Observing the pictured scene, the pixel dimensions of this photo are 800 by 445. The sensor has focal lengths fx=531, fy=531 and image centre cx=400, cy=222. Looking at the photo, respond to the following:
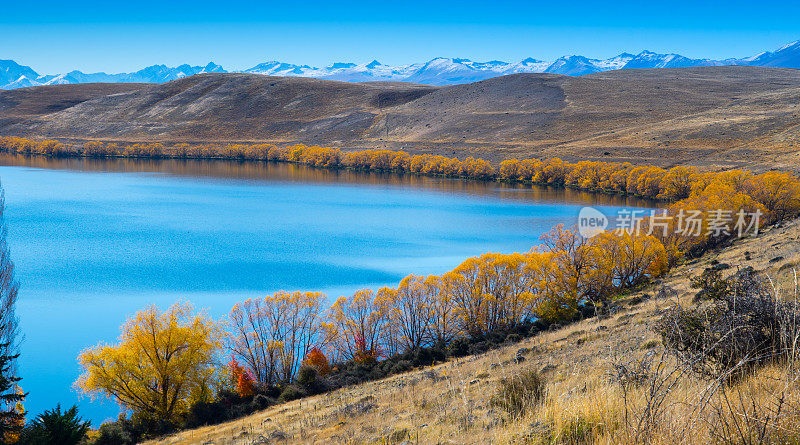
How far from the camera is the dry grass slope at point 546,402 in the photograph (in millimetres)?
4109

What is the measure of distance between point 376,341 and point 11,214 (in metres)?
46.6

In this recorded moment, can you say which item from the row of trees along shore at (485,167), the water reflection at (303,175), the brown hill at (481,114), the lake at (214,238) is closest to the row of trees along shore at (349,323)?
A: the lake at (214,238)

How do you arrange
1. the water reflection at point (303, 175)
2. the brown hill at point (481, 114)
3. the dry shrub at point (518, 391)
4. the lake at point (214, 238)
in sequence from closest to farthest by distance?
the dry shrub at point (518, 391) → the lake at point (214, 238) → the water reflection at point (303, 175) → the brown hill at point (481, 114)

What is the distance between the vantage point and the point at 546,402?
5.00 m

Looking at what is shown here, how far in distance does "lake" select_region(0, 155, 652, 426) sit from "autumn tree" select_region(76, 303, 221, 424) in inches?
93.4

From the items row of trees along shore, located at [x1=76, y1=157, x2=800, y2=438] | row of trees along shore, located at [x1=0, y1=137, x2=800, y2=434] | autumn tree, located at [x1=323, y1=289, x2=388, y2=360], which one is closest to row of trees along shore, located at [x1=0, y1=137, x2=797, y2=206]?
row of trees along shore, located at [x1=0, y1=137, x2=800, y2=434]

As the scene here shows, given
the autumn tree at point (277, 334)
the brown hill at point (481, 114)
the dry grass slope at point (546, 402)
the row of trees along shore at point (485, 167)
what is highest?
the brown hill at point (481, 114)

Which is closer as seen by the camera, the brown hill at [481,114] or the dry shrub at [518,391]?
the dry shrub at [518,391]

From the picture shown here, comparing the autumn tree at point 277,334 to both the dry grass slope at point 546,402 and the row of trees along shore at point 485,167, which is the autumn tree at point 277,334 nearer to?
the dry grass slope at point 546,402

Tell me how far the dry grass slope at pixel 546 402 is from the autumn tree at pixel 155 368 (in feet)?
11.1

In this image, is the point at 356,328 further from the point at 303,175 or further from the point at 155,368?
the point at 303,175

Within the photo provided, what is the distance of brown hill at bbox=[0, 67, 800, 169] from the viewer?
8738 centimetres

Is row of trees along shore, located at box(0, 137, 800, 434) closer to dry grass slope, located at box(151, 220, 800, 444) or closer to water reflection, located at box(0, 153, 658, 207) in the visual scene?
dry grass slope, located at box(151, 220, 800, 444)

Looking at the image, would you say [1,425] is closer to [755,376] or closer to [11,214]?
[755,376]
